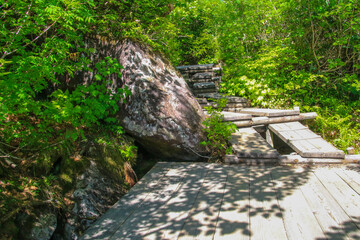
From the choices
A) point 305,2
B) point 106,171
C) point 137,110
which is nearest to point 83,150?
point 106,171

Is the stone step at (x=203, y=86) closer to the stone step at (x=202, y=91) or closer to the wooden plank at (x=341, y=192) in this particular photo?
the stone step at (x=202, y=91)

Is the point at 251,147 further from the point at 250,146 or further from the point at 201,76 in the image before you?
the point at 201,76

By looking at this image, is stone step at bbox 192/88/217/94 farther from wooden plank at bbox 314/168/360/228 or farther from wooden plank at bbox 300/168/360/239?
wooden plank at bbox 300/168/360/239

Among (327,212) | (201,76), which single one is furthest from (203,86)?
(327,212)

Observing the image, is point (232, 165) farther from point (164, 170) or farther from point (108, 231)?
point (108, 231)

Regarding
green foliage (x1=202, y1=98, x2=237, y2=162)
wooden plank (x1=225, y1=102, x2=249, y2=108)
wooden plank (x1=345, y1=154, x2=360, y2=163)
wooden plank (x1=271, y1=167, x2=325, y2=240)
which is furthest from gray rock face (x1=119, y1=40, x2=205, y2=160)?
wooden plank (x1=225, y1=102, x2=249, y2=108)

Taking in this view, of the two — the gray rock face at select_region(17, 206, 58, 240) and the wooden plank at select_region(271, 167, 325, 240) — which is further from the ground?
the wooden plank at select_region(271, 167, 325, 240)

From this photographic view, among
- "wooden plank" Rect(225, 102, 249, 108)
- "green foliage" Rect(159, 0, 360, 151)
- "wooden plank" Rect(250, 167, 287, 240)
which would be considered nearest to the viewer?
"wooden plank" Rect(250, 167, 287, 240)

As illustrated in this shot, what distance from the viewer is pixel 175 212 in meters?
2.73

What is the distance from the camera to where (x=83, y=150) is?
357 cm

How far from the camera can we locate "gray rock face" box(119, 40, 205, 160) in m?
4.36

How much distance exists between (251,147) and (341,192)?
158 centimetres

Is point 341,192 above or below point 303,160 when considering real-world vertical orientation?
below

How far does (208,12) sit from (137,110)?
22.0 feet
